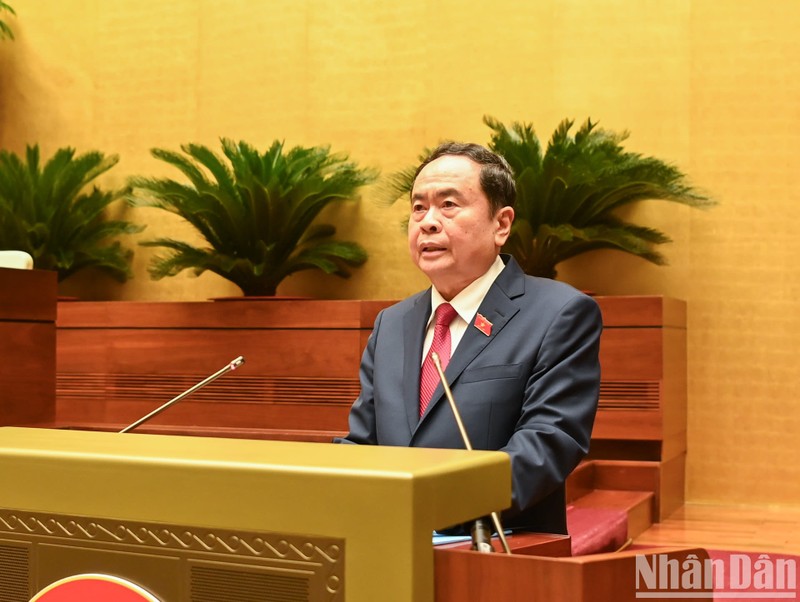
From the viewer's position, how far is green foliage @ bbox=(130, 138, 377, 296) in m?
7.23

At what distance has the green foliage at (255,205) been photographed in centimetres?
723

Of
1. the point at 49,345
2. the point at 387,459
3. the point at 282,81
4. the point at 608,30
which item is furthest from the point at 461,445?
the point at 282,81

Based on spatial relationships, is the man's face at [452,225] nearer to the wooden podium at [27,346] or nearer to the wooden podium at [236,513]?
the wooden podium at [236,513]

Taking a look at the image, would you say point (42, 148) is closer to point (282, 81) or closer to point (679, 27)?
point (282, 81)

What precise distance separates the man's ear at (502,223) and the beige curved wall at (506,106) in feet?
14.7

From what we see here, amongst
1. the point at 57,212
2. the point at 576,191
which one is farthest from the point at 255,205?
the point at 576,191

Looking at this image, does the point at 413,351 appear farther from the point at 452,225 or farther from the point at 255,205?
the point at 255,205

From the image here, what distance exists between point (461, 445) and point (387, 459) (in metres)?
0.89

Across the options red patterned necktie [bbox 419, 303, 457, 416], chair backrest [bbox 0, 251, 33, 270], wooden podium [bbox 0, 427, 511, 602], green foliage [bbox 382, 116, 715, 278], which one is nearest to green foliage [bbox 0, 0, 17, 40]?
chair backrest [bbox 0, 251, 33, 270]

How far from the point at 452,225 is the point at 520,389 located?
0.46 metres

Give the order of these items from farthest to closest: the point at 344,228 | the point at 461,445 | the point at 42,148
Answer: the point at 42,148, the point at 344,228, the point at 461,445

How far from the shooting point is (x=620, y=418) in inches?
249

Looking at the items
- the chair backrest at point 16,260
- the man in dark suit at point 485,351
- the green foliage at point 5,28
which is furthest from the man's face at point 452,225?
the green foliage at point 5,28

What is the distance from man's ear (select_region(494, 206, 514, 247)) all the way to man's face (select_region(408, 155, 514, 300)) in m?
0.01
